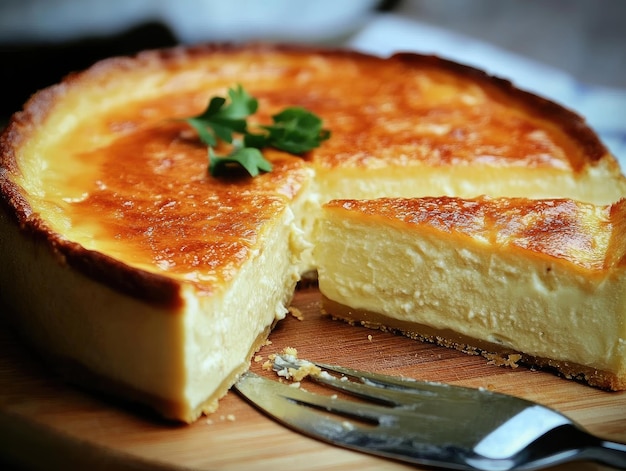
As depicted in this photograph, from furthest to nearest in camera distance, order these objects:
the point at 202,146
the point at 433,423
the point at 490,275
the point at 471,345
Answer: the point at 202,146 → the point at 471,345 → the point at 490,275 → the point at 433,423

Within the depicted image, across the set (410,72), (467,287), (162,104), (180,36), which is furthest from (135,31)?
(467,287)

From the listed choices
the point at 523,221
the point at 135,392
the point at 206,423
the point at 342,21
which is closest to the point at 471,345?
the point at 523,221

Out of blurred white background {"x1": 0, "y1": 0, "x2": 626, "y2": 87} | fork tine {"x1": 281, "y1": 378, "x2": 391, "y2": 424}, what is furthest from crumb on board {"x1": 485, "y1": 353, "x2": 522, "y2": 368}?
blurred white background {"x1": 0, "y1": 0, "x2": 626, "y2": 87}

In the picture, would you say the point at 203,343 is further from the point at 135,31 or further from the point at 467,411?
the point at 135,31

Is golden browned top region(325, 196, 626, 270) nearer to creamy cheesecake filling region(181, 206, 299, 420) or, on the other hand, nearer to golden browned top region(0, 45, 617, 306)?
creamy cheesecake filling region(181, 206, 299, 420)

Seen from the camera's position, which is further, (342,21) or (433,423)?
(342,21)

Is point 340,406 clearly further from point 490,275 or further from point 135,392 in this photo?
point 490,275
